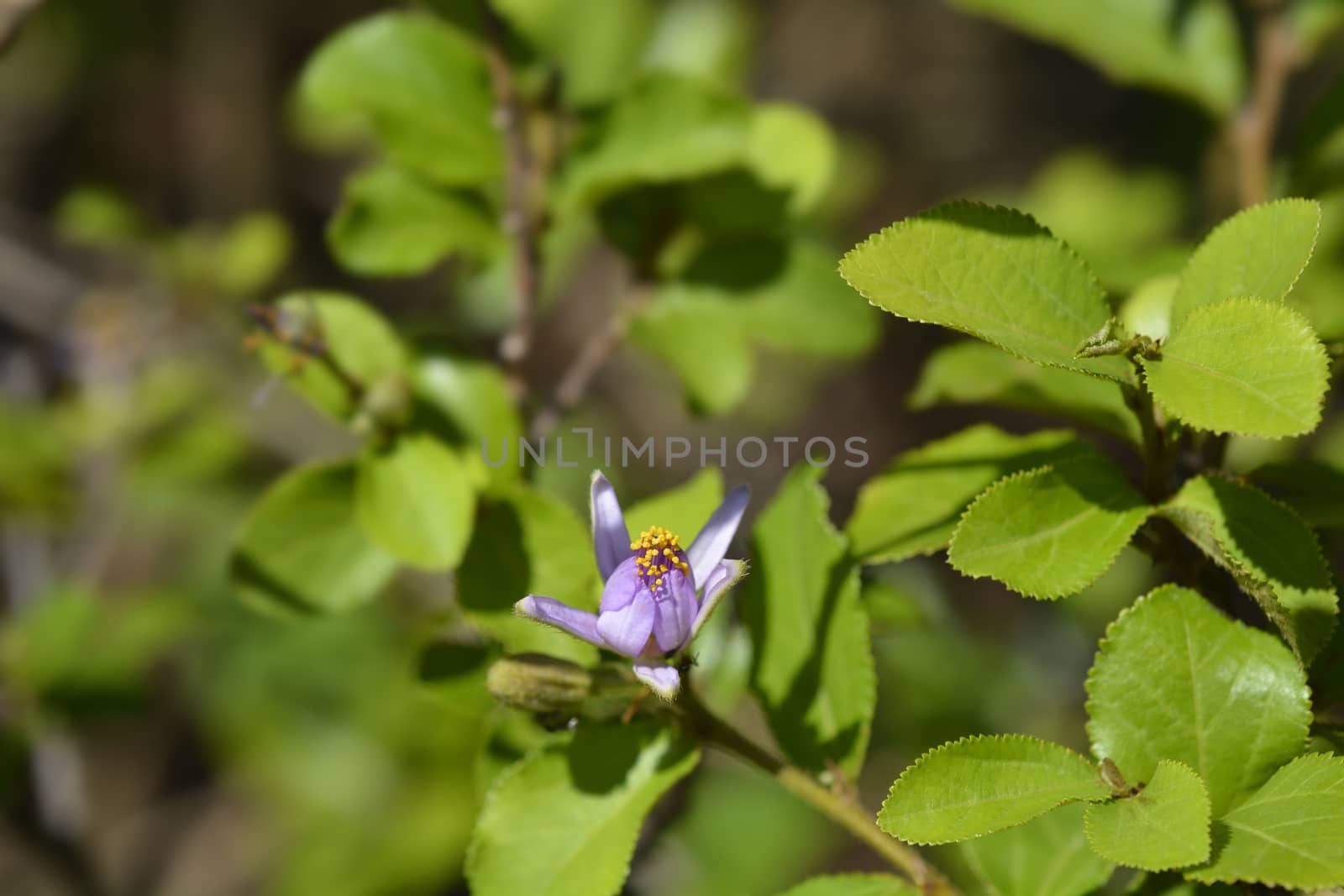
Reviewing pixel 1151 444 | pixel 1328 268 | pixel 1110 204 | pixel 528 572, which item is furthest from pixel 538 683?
pixel 1110 204

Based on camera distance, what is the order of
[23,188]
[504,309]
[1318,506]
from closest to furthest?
[1318,506] < [504,309] < [23,188]

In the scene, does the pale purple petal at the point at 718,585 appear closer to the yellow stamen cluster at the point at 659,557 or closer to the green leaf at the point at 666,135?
the yellow stamen cluster at the point at 659,557

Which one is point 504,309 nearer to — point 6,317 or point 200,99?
point 6,317

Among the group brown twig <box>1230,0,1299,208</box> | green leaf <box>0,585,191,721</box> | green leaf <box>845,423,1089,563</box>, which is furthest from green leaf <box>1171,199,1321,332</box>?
green leaf <box>0,585,191,721</box>

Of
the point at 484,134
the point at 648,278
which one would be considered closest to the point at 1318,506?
the point at 648,278

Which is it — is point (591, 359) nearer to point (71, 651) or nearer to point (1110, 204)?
point (71, 651)

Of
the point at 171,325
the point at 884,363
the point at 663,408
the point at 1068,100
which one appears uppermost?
the point at 1068,100

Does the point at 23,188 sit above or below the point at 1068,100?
below

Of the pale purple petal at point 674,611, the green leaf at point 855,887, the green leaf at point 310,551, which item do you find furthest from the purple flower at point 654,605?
the green leaf at point 310,551
